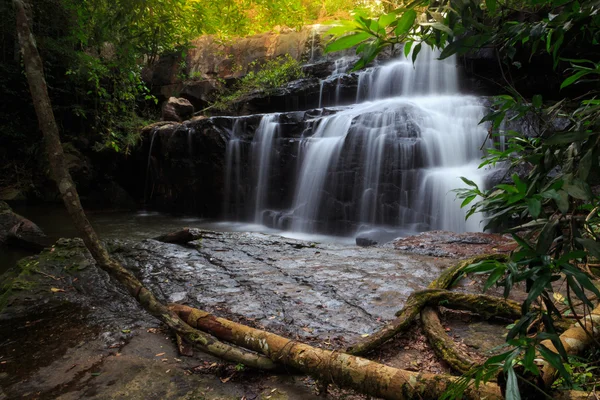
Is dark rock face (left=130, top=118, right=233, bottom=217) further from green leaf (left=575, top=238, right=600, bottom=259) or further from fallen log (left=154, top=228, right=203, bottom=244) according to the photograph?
green leaf (left=575, top=238, right=600, bottom=259)

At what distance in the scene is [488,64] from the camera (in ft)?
36.6

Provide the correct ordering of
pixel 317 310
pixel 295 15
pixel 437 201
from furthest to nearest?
pixel 437 201, pixel 295 15, pixel 317 310

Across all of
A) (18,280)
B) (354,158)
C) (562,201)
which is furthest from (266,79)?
(562,201)

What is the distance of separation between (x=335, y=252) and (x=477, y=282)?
7.26 feet

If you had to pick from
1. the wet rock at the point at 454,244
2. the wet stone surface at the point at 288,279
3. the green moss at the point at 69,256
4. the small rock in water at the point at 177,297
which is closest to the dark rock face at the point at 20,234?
the green moss at the point at 69,256

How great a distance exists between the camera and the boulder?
15289 mm

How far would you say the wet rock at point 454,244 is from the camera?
16.5 ft

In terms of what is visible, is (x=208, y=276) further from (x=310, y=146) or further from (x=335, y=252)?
(x=310, y=146)

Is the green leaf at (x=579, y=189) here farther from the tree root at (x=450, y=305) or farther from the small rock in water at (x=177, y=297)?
the small rock in water at (x=177, y=297)

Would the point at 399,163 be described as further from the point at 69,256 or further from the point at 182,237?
the point at 69,256

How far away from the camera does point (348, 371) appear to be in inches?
74.3

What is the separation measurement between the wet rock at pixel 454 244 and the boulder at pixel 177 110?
1264 centimetres

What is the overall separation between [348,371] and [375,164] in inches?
295

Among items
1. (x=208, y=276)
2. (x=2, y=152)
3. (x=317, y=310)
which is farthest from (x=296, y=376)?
(x=2, y=152)
